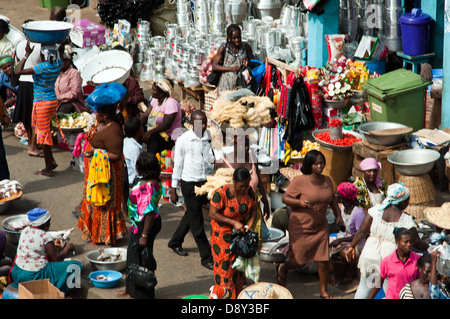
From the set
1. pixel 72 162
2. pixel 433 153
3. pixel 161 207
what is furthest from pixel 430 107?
pixel 72 162

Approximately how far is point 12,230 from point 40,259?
1481 mm

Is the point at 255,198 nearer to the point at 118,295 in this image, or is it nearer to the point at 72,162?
the point at 118,295

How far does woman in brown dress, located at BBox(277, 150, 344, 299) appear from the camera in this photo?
780cm

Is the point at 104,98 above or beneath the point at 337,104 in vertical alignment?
above

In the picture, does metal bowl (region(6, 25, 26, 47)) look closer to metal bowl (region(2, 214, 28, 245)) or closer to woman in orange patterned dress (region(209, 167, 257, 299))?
metal bowl (region(2, 214, 28, 245))

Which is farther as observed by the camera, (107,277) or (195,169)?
(195,169)

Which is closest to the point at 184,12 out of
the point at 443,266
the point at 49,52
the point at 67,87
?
the point at 67,87

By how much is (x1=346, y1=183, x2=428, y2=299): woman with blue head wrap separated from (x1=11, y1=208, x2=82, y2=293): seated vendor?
2.95 meters

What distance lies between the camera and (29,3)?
1977 centimetres

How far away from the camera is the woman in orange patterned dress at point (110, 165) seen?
29.1ft

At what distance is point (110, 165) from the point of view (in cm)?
900

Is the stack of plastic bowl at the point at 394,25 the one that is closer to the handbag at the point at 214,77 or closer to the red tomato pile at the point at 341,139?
the red tomato pile at the point at 341,139

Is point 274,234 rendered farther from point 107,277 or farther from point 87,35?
point 87,35

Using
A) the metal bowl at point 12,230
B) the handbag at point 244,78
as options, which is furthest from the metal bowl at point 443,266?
the metal bowl at point 12,230
